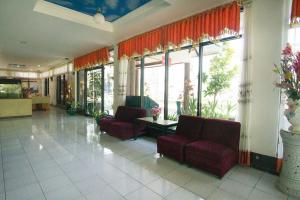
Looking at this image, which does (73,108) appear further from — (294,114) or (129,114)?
(294,114)

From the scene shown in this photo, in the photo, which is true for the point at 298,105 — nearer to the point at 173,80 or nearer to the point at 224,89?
the point at 224,89

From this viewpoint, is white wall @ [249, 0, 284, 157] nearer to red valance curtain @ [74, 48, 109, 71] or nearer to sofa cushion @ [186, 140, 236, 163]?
sofa cushion @ [186, 140, 236, 163]

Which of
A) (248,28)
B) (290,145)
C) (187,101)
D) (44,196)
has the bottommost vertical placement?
(44,196)

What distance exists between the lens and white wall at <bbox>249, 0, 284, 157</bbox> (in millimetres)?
2742

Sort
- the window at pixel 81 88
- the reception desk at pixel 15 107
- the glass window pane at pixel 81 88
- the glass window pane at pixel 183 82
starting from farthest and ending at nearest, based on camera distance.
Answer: the glass window pane at pixel 81 88
the window at pixel 81 88
the reception desk at pixel 15 107
the glass window pane at pixel 183 82

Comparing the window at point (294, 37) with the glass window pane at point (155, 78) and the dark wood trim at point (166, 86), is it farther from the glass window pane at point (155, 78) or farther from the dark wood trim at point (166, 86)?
the glass window pane at point (155, 78)

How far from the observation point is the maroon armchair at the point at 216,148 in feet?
8.58

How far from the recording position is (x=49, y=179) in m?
2.55

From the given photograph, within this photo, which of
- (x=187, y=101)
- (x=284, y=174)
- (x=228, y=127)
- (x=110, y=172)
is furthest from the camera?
(x=187, y=101)

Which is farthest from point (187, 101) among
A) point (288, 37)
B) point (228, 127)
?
point (288, 37)

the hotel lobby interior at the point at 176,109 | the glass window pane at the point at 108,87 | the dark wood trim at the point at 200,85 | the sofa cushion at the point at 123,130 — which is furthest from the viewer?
the glass window pane at the point at 108,87

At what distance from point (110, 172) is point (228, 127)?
211 cm

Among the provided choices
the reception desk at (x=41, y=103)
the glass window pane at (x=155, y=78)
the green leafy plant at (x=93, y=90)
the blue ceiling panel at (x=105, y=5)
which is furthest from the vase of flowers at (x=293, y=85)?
the reception desk at (x=41, y=103)

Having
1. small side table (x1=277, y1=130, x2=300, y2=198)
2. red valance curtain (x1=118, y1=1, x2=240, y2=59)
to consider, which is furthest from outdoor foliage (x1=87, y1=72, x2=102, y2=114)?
small side table (x1=277, y1=130, x2=300, y2=198)
